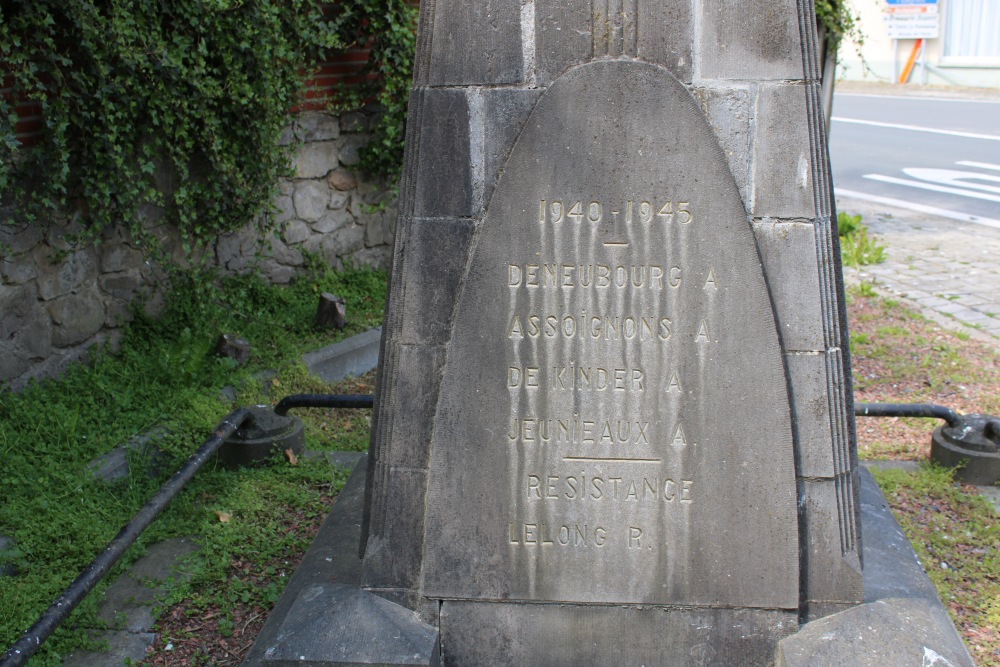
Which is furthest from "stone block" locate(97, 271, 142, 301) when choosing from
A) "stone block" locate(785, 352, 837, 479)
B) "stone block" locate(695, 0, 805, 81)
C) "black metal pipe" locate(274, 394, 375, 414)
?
"stone block" locate(785, 352, 837, 479)

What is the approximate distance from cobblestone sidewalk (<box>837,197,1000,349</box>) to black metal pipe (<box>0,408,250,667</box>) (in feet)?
18.2

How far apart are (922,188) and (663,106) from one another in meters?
11.3

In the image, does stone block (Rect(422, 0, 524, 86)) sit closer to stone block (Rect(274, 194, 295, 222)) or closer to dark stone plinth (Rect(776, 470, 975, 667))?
dark stone plinth (Rect(776, 470, 975, 667))

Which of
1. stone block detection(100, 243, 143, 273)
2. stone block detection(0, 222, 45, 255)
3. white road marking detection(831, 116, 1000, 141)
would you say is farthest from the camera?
white road marking detection(831, 116, 1000, 141)

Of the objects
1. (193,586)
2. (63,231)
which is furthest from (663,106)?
(63,231)

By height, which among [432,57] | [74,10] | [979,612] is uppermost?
[74,10]

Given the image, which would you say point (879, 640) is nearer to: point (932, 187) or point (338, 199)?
point (338, 199)

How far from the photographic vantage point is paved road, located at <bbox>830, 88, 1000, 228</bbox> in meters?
11.8

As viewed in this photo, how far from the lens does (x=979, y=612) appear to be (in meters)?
3.43

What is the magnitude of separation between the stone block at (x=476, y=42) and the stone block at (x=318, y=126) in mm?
4285

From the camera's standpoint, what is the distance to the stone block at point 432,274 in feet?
8.68

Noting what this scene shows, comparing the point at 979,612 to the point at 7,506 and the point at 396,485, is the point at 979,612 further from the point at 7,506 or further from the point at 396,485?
the point at 7,506

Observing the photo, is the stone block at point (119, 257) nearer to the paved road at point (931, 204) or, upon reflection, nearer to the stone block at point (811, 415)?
the stone block at point (811, 415)

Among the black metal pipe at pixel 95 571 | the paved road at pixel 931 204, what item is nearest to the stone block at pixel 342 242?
the black metal pipe at pixel 95 571
